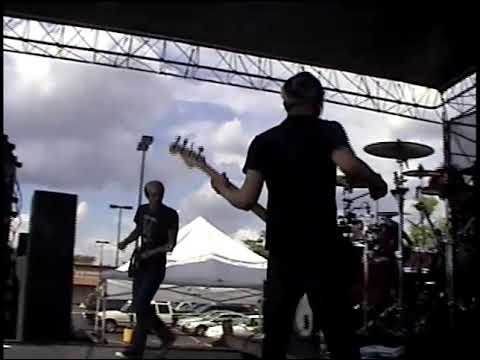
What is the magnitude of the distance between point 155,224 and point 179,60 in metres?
0.51

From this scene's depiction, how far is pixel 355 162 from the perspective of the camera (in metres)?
1.63

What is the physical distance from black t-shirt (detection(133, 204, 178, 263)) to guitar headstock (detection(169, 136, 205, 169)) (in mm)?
136

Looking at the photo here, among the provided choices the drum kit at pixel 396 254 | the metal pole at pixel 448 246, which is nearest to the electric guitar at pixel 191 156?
the drum kit at pixel 396 254

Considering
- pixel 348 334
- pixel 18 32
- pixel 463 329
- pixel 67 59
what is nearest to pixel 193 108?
pixel 67 59

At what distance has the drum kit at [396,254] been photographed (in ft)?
8.80

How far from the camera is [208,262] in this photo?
200 centimetres

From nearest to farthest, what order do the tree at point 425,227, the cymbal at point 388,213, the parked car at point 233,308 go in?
1. the parked car at point 233,308
2. the cymbal at point 388,213
3. the tree at point 425,227

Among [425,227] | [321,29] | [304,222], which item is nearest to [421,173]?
[425,227]

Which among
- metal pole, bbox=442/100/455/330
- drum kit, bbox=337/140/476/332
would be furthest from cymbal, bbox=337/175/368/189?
metal pole, bbox=442/100/455/330

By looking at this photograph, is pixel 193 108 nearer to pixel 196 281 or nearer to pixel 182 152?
pixel 182 152

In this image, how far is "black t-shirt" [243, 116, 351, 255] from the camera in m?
1.63

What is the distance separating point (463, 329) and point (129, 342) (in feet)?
4.78

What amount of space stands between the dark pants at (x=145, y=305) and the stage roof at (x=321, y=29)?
0.67 meters

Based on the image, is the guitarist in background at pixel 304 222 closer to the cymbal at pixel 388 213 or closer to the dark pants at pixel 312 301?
the dark pants at pixel 312 301
